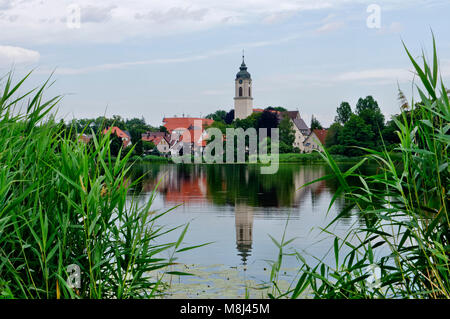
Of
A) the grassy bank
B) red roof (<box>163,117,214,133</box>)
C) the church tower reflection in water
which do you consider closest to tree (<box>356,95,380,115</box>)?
the grassy bank

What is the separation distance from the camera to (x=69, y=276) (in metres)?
3.40

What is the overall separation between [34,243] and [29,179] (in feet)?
1.60

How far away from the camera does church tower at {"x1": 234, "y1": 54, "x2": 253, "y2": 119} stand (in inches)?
4396

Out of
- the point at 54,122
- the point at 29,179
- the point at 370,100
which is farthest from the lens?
the point at 370,100

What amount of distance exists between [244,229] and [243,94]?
10209 centimetres

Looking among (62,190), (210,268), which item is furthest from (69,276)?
(210,268)

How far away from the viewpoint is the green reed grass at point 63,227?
3.21 m

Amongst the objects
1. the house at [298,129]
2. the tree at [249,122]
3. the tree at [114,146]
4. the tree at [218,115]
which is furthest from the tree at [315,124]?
the tree at [114,146]

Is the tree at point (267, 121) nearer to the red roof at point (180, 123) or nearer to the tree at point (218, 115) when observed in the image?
the red roof at point (180, 123)

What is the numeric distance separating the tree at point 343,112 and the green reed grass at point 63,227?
83.2 meters

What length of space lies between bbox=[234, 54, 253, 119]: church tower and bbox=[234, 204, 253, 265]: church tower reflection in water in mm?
92841

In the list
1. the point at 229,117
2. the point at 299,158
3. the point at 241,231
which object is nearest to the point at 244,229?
the point at 241,231
